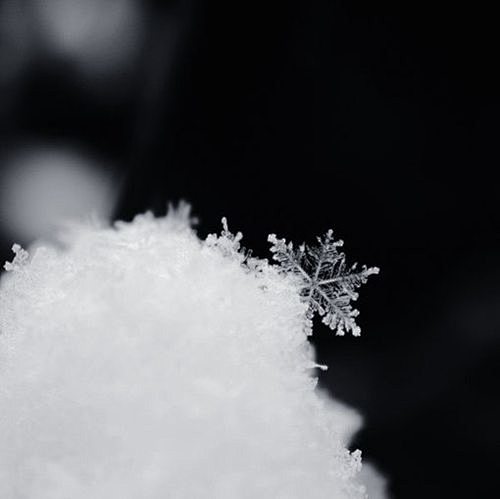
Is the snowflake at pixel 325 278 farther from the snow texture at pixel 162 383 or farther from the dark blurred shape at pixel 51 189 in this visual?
the dark blurred shape at pixel 51 189

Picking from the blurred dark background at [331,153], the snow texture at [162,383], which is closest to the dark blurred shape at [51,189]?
the blurred dark background at [331,153]

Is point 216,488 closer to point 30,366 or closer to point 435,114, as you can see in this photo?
point 30,366

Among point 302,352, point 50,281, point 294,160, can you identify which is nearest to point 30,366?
point 50,281

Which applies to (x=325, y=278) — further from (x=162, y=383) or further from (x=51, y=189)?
(x=51, y=189)

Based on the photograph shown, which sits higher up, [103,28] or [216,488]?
[103,28]

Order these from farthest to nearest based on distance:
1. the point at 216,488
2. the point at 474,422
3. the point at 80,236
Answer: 1. the point at 80,236
2. the point at 474,422
3. the point at 216,488

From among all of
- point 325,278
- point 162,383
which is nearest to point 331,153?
point 325,278

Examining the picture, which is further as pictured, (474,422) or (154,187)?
(154,187)
